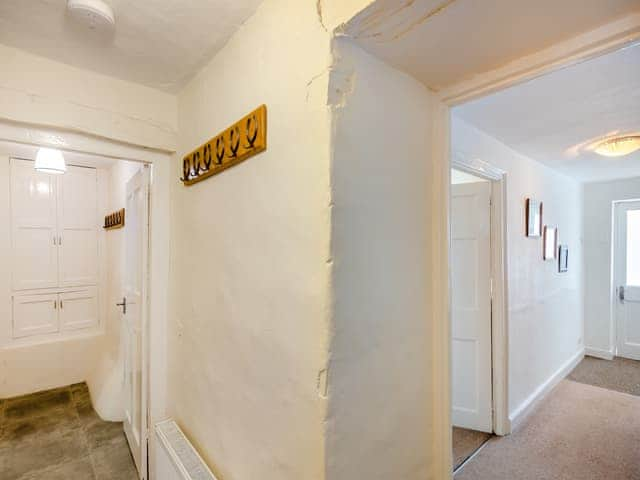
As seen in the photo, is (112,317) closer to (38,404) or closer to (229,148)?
(38,404)

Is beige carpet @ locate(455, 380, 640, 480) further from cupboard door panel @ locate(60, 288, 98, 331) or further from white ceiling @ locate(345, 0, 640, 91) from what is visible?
cupboard door panel @ locate(60, 288, 98, 331)

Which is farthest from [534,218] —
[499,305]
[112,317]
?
[112,317]

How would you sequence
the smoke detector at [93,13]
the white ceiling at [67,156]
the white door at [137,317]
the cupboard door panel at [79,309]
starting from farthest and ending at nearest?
the cupboard door panel at [79,309] → the white ceiling at [67,156] → the white door at [137,317] → the smoke detector at [93,13]

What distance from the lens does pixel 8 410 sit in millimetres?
2680

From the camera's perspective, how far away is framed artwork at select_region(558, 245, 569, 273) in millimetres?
3227

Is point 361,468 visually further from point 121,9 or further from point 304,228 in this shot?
point 121,9

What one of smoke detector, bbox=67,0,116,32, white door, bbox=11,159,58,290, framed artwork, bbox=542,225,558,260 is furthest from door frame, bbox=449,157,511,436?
white door, bbox=11,159,58,290

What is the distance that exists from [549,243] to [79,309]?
4.90m

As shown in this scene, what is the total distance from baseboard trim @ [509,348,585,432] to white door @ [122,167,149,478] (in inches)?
101

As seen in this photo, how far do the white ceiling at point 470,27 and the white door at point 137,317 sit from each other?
149 centimetres

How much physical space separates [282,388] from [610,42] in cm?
130

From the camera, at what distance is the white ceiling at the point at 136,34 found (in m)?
1.07

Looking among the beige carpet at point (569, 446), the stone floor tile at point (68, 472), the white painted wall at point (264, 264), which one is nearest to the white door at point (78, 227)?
the stone floor tile at point (68, 472)

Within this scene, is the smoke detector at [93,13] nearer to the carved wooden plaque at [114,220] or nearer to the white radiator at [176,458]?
the white radiator at [176,458]
